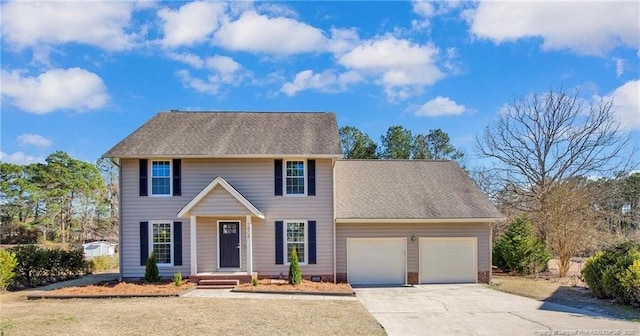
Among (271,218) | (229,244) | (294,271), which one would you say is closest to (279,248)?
(271,218)

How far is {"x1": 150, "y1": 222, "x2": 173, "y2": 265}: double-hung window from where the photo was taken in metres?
17.1

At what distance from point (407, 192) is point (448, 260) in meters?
3.12

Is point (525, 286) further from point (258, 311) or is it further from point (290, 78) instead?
point (290, 78)

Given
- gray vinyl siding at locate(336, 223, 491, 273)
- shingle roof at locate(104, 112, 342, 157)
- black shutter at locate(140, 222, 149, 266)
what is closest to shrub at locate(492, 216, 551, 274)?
gray vinyl siding at locate(336, 223, 491, 273)

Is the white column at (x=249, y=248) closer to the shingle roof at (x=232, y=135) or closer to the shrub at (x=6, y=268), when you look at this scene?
the shingle roof at (x=232, y=135)

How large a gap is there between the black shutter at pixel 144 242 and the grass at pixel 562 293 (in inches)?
498

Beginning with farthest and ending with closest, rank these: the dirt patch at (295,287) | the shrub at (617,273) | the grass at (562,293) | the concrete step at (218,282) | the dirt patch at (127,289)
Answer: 1. the concrete step at (218,282)
2. the dirt patch at (295,287)
3. the dirt patch at (127,289)
4. the shrub at (617,273)
5. the grass at (562,293)

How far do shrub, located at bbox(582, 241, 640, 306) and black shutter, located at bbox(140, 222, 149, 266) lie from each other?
14.8 meters

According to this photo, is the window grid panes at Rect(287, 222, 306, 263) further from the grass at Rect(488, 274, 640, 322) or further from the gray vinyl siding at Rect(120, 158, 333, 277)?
the grass at Rect(488, 274, 640, 322)

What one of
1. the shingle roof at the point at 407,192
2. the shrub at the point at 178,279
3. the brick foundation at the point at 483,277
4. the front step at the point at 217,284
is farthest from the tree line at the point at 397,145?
the shrub at the point at 178,279

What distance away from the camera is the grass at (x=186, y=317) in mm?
9164

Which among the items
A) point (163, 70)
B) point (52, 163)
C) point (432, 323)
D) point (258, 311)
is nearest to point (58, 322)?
point (258, 311)

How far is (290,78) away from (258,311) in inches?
476

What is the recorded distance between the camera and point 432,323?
34.4 ft
